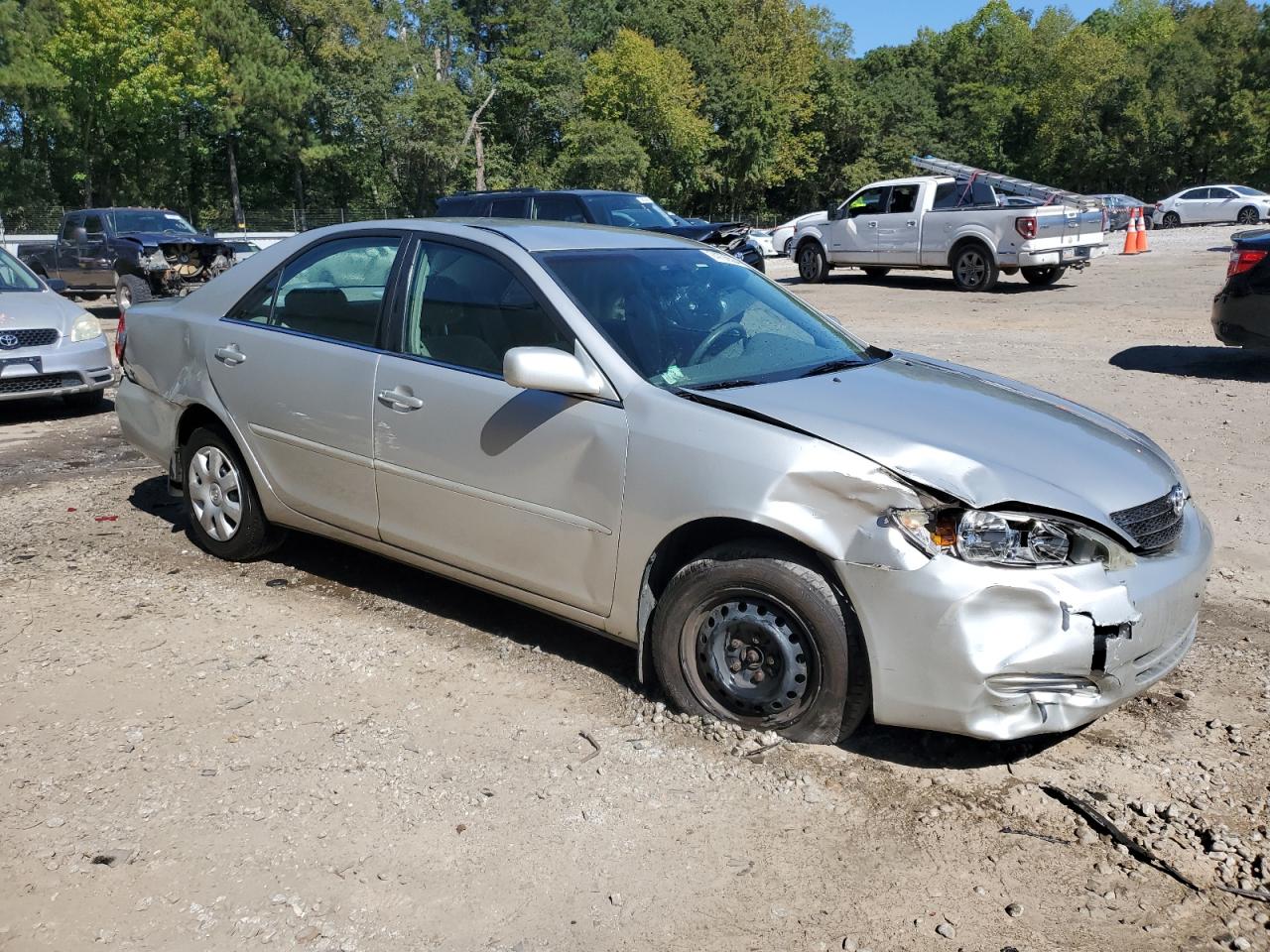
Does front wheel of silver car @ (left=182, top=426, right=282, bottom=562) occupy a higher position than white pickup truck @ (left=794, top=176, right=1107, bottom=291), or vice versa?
white pickup truck @ (left=794, top=176, right=1107, bottom=291)

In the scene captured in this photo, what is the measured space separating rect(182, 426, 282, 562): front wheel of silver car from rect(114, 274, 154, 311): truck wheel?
1199cm

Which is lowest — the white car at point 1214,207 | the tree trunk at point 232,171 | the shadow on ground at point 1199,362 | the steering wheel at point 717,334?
the shadow on ground at point 1199,362

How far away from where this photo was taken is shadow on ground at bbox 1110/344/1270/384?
10.9 m

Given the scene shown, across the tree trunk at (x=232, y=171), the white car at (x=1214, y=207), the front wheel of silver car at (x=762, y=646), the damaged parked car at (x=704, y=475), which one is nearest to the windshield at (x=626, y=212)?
the damaged parked car at (x=704, y=475)

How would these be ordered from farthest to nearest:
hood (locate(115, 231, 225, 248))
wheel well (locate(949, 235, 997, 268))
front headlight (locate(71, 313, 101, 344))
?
wheel well (locate(949, 235, 997, 268)), hood (locate(115, 231, 225, 248)), front headlight (locate(71, 313, 101, 344))

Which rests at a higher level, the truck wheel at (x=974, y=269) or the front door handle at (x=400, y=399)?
the truck wheel at (x=974, y=269)

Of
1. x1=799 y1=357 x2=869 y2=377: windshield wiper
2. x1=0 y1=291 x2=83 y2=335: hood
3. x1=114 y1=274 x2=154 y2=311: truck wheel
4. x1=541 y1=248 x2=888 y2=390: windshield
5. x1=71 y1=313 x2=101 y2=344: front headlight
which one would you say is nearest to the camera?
→ x1=541 y1=248 x2=888 y2=390: windshield

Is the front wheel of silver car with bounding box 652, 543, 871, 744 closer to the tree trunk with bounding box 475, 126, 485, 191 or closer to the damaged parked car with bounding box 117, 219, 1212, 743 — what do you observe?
the damaged parked car with bounding box 117, 219, 1212, 743

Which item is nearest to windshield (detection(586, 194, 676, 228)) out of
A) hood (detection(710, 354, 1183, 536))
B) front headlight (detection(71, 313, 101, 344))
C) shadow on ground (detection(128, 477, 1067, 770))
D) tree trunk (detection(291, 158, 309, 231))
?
front headlight (detection(71, 313, 101, 344))

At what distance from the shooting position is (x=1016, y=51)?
3460 inches

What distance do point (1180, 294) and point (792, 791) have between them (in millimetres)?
16553

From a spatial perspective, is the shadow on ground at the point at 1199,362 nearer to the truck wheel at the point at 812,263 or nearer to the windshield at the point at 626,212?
the windshield at the point at 626,212

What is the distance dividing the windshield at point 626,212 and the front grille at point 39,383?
748cm

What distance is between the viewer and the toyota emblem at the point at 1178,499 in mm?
3803
